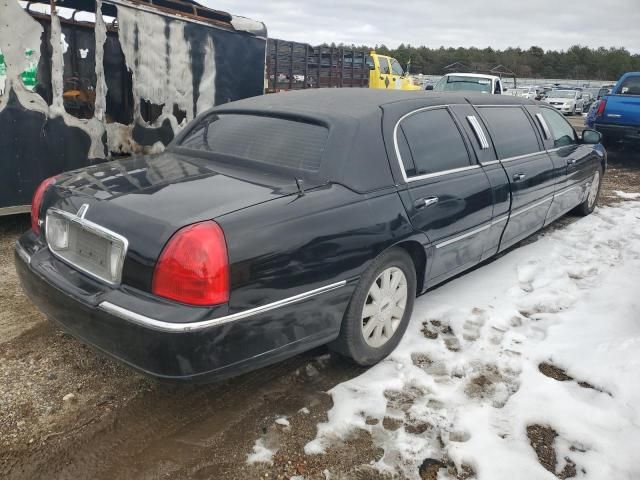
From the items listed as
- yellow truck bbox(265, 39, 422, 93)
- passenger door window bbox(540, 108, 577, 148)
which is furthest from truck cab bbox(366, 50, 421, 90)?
passenger door window bbox(540, 108, 577, 148)

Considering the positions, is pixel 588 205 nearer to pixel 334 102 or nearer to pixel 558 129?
pixel 558 129

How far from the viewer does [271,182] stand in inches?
107

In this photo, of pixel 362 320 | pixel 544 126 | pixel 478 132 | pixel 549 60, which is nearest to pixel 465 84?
pixel 544 126

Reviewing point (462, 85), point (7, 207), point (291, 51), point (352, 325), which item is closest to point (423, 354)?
point (352, 325)

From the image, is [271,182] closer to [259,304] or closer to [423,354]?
[259,304]

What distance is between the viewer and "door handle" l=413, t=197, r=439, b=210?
3.11 meters

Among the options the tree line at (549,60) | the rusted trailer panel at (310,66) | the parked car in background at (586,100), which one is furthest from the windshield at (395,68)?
the tree line at (549,60)

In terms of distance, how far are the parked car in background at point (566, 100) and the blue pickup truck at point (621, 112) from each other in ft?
50.8

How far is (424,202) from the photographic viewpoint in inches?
125

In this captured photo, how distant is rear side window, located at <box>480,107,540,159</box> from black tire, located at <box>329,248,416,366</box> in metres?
1.61

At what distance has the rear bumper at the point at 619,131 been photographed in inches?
397

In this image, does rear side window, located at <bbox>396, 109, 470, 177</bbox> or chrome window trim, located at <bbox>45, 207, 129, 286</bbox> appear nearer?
chrome window trim, located at <bbox>45, 207, 129, 286</bbox>

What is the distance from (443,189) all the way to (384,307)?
89cm

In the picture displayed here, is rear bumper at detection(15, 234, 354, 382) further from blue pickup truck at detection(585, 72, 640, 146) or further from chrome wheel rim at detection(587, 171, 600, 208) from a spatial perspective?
blue pickup truck at detection(585, 72, 640, 146)
